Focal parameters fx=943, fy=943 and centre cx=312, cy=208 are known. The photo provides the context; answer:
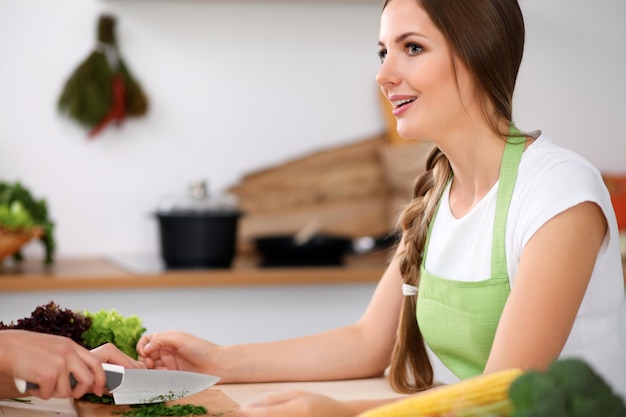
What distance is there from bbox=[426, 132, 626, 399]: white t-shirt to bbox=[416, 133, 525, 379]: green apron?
0.7 inches

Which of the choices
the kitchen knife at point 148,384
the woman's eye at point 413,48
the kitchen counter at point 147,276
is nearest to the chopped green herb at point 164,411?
the kitchen knife at point 148,384

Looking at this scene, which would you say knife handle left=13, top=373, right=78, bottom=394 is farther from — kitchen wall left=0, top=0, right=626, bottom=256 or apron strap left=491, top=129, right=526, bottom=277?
kitchen wall left=0, top=0, right=626, bottom=256

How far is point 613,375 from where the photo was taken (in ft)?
4.75

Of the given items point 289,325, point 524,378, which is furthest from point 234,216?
point 524,378

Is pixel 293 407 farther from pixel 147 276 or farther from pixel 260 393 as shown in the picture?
pixel 147 276

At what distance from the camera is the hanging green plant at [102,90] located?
3.10 metres

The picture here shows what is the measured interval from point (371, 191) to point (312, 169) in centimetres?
22

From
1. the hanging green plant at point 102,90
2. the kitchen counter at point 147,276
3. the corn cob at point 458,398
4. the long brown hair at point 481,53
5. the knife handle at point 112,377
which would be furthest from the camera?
the hanging green plant at point 102,90

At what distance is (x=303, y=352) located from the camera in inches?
62.6

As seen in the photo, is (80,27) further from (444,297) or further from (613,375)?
(613,375)

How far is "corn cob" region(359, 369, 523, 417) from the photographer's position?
87 centimetres

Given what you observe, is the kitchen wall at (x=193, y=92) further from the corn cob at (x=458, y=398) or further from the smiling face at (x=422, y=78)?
the corn cob at (x=458, y=398)

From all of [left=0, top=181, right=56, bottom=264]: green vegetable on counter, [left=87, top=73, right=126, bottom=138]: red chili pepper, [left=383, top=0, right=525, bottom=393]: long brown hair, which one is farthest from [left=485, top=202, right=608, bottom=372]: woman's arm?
[left=87, top=73, right=126, bottom=138]: red chili pepper

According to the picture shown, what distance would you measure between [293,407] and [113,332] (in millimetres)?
468
